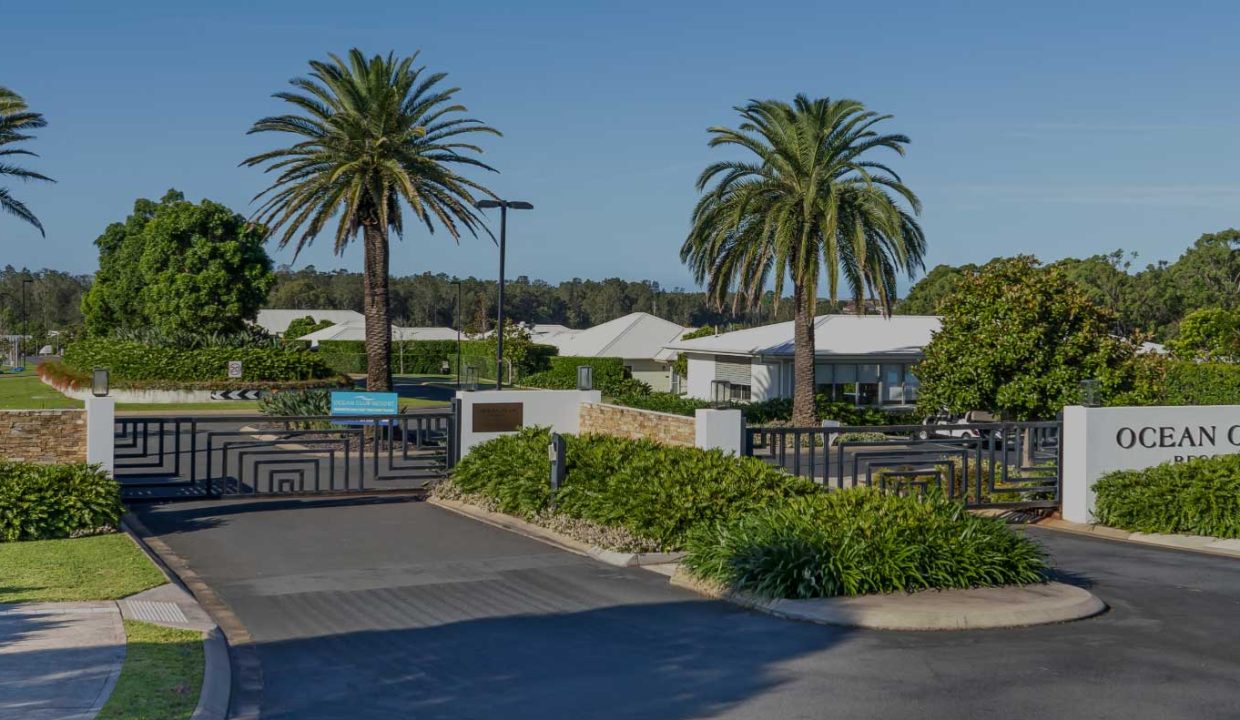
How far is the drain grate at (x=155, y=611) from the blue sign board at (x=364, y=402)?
16.9 m

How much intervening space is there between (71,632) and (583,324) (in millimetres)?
148357

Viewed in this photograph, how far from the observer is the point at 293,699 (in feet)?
28.1

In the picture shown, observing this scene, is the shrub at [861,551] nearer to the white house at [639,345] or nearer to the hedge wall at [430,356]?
the white house at [639,345]

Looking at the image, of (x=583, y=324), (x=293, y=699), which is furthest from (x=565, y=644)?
(x=583, y=324)

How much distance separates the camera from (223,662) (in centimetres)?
922

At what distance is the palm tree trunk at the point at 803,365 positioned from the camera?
33719mm

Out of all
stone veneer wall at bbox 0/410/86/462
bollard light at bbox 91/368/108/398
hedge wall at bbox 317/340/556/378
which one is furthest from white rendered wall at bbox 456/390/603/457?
hedge wall at bbox 317/340/556/378

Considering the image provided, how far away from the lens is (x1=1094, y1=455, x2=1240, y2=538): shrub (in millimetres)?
16234

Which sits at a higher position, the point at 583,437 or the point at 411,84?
the point at 411,84

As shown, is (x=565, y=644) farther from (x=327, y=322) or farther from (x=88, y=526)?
(x=327, y=322)

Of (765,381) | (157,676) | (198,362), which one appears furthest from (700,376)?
(157,676)

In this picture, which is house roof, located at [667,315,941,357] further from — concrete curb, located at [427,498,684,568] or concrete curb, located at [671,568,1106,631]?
concrete curb, located at [671,568,1106,631]

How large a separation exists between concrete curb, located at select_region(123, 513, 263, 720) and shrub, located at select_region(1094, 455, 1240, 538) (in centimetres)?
1216

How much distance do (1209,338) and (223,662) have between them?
1942 inches
